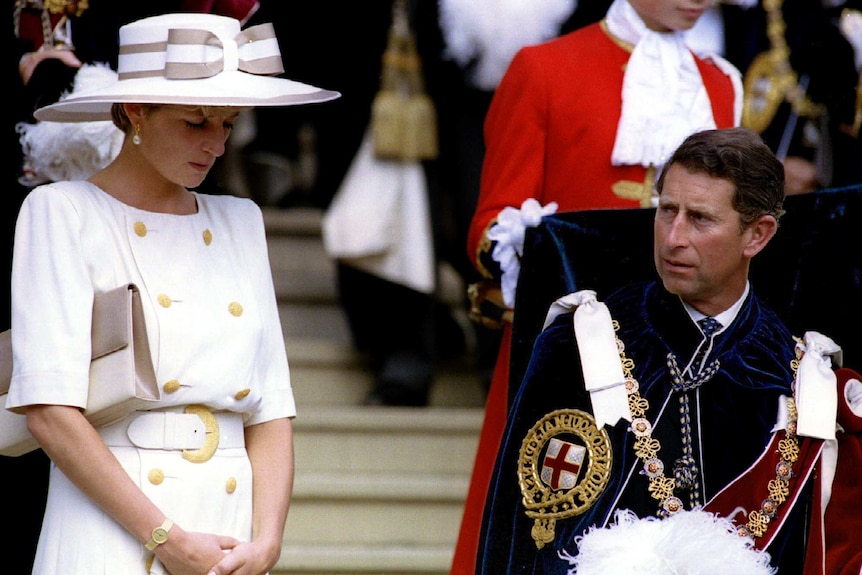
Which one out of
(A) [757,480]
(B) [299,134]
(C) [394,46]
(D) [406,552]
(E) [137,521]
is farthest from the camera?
(B) [299,134]

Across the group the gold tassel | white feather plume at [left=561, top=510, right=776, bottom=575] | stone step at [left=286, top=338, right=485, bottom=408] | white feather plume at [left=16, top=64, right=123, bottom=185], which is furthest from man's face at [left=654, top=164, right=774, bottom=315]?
stone step at [left=286, top=338, right=485, bottom=408]

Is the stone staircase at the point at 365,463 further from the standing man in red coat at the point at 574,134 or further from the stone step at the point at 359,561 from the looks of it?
the standing man in red coat at the point at 574,134

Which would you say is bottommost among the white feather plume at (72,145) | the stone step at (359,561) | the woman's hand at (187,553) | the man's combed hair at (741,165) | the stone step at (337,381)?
the stone step at (359,561)

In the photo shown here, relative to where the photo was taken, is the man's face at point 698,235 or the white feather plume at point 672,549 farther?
the man's face at point 698,235

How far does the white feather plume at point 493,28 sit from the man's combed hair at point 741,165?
2167mm

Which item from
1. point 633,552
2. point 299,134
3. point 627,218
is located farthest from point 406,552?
point 299,134

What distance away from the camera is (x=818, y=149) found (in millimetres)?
5512

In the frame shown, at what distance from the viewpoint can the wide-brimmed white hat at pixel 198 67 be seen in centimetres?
296

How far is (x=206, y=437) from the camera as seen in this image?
9.82 ft

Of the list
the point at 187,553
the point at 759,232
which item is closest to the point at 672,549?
the point at 759,232

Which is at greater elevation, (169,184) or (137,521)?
(169,184)

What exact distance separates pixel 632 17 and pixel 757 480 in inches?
57.5

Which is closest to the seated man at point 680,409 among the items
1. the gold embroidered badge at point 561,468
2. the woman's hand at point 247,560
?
the gold embroidered badge at point 561,468

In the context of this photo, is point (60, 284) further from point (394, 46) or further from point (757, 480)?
point (394, 46)
